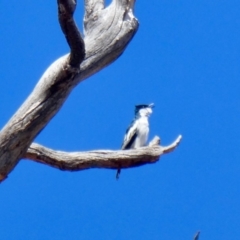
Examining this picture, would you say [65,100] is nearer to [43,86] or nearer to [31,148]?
[43,86]

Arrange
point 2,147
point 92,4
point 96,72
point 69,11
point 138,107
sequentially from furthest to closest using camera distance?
point 138,107, point 92,4, point 96,72, point 2,147, point 69,11

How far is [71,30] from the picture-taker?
14.8ft

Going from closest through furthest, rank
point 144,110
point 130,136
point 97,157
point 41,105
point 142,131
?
point 41,105
point 97,157
point 130,136
point 142,131
point 144,110

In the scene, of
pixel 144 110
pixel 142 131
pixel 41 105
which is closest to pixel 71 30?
pixel 41 105

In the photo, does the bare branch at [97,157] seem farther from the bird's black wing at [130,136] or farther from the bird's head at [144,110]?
the bird's head at [144,110]

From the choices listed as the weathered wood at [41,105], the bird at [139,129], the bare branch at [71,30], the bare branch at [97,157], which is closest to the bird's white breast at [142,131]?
the bird at [139,129]

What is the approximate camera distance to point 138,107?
37.1 feet

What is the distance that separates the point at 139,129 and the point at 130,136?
446mm

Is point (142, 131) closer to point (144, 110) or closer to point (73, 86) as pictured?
point (144, 110)

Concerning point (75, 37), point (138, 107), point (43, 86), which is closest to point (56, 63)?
point (43, 86)

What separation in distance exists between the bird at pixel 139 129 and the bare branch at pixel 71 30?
5260mm

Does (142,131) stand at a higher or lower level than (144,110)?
lower

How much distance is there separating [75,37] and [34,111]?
658 millimetres

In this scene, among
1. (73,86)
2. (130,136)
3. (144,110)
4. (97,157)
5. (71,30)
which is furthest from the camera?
(144,110)
